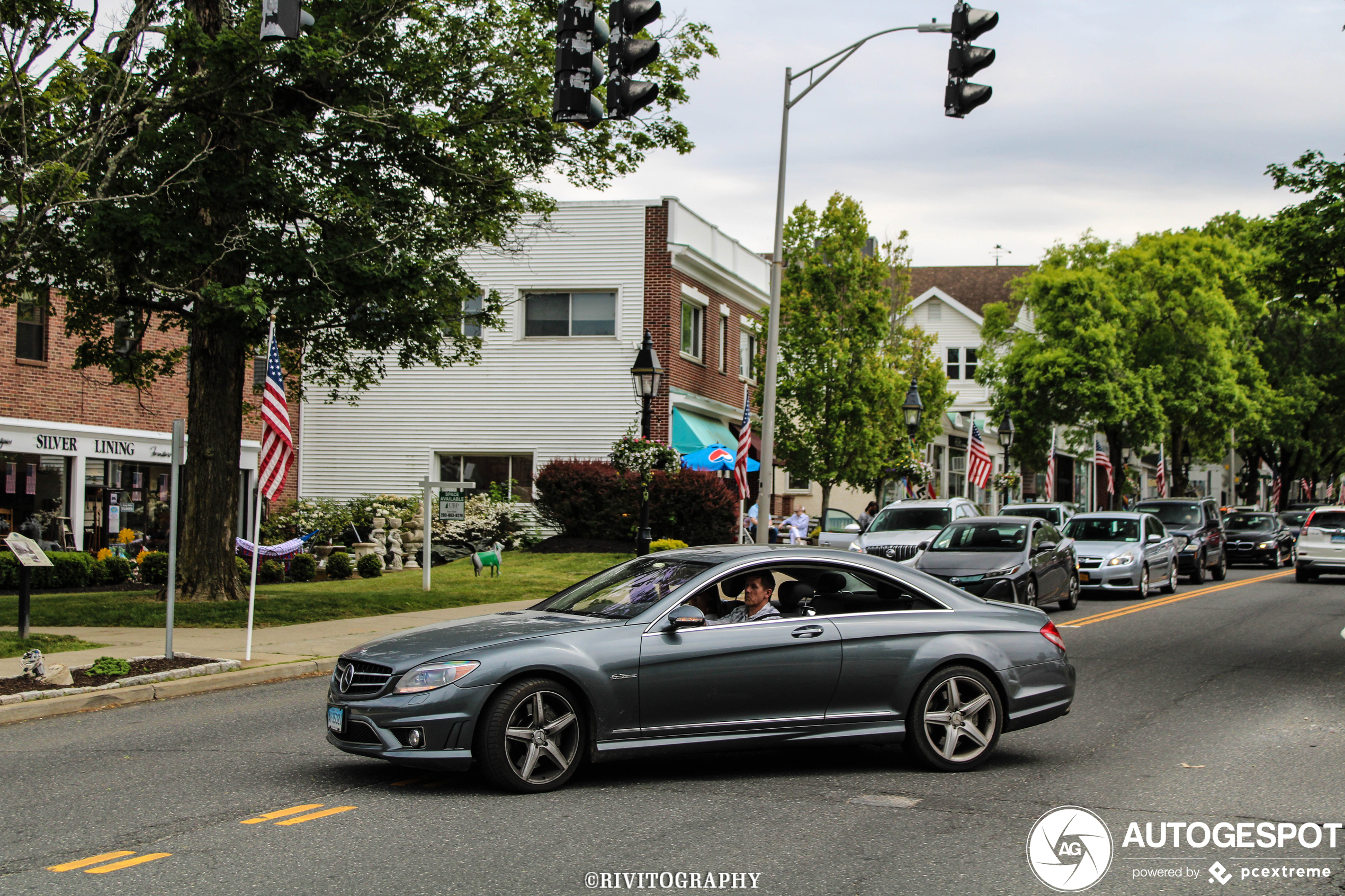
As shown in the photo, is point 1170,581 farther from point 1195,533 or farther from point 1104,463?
point 1104,463

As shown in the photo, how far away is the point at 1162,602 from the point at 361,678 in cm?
1875

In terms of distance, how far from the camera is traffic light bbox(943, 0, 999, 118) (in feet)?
40.5

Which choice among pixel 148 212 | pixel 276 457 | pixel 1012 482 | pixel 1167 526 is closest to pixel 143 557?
pixel 148 212

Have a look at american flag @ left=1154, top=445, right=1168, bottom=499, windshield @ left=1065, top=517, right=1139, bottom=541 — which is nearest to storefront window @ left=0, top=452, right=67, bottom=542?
windshield @ left=1065, top=517, right=1139, bottom=541

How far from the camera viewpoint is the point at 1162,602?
22891 mm

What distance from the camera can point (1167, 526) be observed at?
29906 mm

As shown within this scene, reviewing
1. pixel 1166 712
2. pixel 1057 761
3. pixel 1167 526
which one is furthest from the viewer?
pixel 1167 526

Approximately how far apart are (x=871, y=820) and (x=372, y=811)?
265 cm

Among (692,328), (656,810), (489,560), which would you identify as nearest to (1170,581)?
(489,560)

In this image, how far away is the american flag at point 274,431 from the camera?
14.1 meters

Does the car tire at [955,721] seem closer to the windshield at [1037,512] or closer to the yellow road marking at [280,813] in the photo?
the yellow road marking at [280,813]

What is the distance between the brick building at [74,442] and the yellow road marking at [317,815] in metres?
20.6

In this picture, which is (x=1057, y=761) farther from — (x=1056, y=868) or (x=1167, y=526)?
(x=1167, y=526)

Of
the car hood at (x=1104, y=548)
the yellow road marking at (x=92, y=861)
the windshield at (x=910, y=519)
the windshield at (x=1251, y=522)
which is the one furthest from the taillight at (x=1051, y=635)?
the windshield at (x=1251, y=522)
